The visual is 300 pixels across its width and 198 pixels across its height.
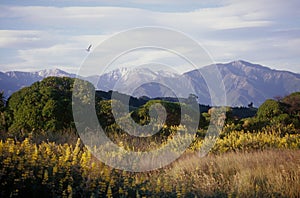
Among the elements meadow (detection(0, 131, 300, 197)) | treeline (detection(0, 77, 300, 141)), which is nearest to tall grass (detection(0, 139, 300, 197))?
meadow (detection(0, 131, 300, 197))

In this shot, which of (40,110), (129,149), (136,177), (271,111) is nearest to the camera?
(136,177)

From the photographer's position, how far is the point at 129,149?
998 cm

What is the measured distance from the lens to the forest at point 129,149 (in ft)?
20.8

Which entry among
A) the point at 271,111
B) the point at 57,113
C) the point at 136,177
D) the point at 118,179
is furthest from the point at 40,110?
the point at 271,111

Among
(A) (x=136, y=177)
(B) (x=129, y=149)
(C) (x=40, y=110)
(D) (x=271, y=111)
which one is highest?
(C) (x=40, y=110)

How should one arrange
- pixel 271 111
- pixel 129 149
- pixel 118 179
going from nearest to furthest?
pixel 118 179, pixel 129 149, pixel 271 111

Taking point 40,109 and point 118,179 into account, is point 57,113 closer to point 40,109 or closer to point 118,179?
point 40,109

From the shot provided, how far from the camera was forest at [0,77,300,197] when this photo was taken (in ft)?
20.8

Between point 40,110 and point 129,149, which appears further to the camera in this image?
point 40,110

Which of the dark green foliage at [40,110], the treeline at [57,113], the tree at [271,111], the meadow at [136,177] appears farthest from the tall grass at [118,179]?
the tree at [271,111]

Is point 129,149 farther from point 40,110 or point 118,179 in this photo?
point 40,110

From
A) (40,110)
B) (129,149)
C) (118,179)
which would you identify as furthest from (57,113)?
(118,179)

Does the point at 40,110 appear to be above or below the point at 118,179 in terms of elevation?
above

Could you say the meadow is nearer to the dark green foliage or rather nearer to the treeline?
the treeline
